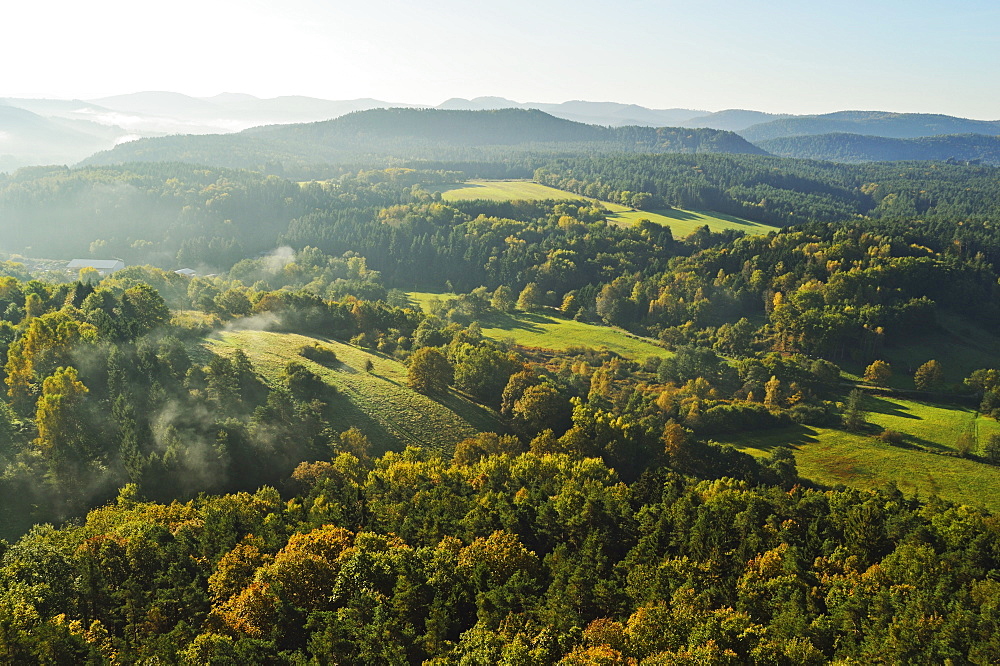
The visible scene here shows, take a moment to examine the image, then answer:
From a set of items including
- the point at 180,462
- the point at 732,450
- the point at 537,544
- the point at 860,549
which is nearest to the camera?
the point at 860,549

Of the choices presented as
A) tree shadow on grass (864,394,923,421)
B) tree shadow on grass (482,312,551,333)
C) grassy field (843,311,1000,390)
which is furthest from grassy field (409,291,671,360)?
grassy field (843,311,1000,390)

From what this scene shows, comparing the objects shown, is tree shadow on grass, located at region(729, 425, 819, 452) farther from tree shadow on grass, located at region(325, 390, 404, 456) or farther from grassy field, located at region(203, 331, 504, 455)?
tree shadow on grass, located at region(325, 390, 404, 456)

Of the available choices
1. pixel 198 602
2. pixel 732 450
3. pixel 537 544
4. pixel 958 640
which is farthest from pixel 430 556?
pixel 732 450

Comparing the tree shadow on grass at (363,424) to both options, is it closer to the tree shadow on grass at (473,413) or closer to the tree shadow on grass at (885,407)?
the tree shadow on grass at (473,413)

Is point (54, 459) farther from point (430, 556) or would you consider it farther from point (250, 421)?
point (430, 556)

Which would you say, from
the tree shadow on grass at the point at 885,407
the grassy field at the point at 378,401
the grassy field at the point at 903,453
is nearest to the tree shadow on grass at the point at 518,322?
the grassy field at the point at 378,401

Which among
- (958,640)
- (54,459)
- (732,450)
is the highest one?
(958,640)
